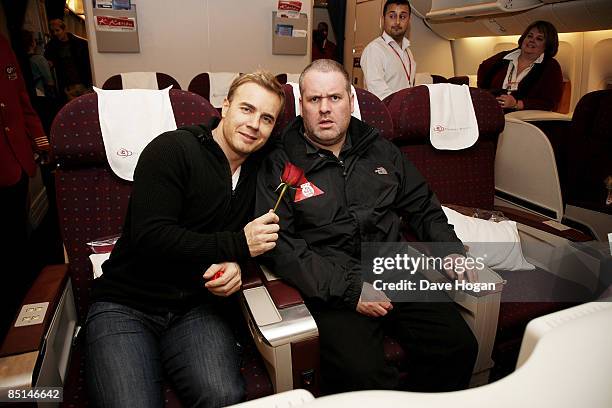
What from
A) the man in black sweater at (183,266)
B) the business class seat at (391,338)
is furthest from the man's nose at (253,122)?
the business class seat at (391,338)

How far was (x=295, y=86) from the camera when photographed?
2.03 metres

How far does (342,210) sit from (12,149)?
2.08 meters

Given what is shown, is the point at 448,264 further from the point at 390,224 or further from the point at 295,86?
the point at 295,86

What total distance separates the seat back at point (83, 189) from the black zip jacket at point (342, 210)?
52cm

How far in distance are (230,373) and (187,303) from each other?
0.96ft

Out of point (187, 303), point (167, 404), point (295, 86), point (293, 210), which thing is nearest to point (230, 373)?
point (167, 404)

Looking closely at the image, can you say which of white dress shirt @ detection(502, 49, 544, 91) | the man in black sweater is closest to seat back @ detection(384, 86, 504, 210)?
the man in black sweater

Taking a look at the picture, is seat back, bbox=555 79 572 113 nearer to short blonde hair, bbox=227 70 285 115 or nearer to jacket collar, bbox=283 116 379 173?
jacket collar, bbox=283 116 379 173

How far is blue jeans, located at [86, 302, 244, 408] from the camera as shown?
120 centimetres

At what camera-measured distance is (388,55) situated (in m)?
3.60

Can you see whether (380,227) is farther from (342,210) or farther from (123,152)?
(123,152)

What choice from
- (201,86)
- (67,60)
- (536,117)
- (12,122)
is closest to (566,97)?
(536,117)

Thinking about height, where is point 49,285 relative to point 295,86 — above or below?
below

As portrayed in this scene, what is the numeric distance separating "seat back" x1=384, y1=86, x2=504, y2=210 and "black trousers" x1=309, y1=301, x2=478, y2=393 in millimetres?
941
